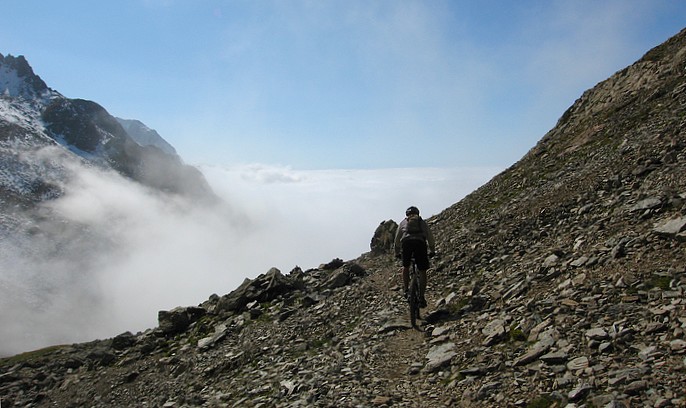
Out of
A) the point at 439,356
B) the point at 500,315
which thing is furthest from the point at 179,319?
the point at 500,315

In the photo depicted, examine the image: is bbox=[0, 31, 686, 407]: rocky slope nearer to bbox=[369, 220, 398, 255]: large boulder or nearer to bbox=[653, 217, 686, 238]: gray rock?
bbox=[653, 217, 686, 238]: gray rock

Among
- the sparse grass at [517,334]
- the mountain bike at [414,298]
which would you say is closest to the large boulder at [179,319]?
the mountain bike at [414,298]

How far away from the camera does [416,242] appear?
1631 centimetres

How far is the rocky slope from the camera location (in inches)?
358

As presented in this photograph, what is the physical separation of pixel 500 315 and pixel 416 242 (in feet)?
14.0

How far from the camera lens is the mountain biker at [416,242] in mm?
16250

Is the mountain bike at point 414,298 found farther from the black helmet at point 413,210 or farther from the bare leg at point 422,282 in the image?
the black helmet at point 413,210

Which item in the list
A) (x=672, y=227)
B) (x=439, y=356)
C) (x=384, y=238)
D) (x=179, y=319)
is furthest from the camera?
(x=384, y=238)

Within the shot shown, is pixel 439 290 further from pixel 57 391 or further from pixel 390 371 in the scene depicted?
pixel 57 391

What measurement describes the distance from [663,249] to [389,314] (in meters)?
9.56

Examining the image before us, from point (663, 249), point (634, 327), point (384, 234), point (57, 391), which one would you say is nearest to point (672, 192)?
point (663, 249)

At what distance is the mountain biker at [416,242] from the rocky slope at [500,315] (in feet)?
5.08

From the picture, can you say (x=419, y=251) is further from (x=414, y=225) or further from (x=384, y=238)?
(x=384, y=238)

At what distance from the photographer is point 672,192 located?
49.4 feet
